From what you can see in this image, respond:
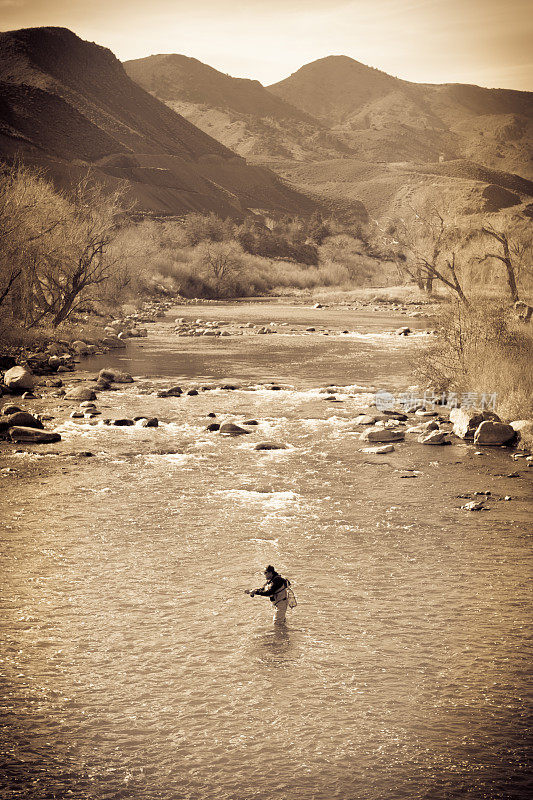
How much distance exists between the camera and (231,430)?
48.7 ft

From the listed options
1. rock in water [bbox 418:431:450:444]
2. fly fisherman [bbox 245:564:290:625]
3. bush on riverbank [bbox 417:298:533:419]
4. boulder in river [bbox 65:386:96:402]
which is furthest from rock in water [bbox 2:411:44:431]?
fly fisherman [bbox 245:564:290:625]

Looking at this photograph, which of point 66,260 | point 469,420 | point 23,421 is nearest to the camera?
point 469,420

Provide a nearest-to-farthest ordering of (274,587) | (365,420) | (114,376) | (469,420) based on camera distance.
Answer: (274,587), (469,420), (365,420), (114,376)

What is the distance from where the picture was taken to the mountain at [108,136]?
3620 inches

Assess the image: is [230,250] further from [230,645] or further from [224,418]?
[230,645]

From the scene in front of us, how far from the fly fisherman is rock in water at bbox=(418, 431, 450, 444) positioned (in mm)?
A: 7340

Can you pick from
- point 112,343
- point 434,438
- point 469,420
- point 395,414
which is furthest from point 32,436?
point 112,343

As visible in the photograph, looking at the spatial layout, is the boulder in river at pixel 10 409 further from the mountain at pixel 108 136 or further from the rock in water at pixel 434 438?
the mountain at pixel 108 136

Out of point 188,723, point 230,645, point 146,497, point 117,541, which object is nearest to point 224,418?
point 146,497

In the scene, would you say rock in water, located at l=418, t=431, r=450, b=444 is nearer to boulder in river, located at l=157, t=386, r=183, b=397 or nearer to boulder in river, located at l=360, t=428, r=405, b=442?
boulder in river, located at l=360, t=428, r=405, b=442

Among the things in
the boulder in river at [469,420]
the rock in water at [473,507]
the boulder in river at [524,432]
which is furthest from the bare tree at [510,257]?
the rock in water at [473,507]

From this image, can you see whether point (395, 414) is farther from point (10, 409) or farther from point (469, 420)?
point (10, 409)

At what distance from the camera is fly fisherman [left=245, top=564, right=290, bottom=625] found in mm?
7070

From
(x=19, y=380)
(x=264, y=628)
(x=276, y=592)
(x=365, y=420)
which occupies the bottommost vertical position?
(x=264, y=628)
